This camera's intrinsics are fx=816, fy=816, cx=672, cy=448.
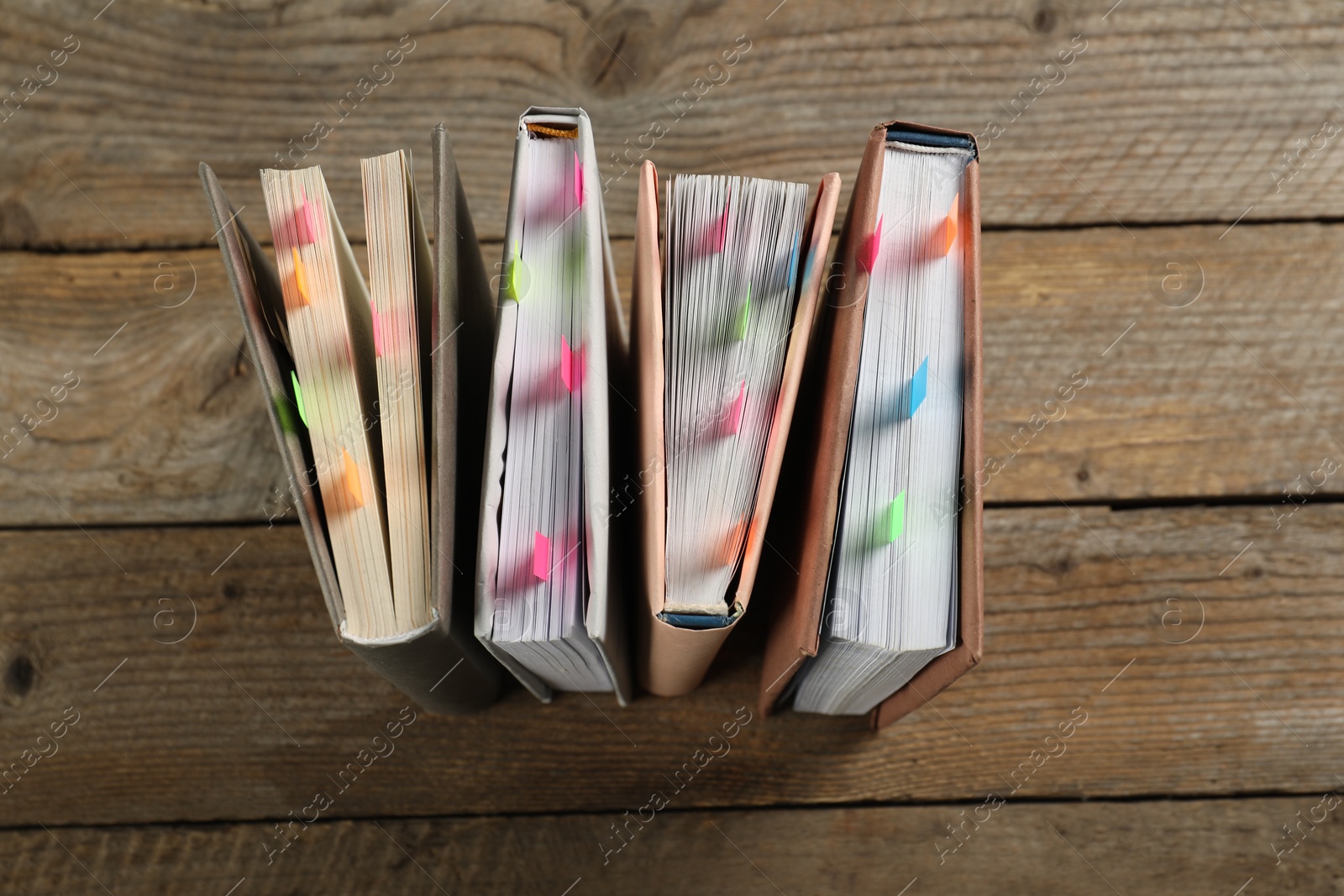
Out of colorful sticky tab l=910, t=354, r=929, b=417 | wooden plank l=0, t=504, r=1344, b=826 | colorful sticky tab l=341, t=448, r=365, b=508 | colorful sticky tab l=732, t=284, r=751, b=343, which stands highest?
colorful sticky tab l=732, t=284, r=751, b=343

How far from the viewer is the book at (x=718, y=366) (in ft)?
1.50

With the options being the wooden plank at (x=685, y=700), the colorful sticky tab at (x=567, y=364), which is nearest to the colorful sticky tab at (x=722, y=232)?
the colorful sticky tab at (x=567, y=364)

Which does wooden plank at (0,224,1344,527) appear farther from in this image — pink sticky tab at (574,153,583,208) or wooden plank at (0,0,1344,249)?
pink sticky tab at (574,153,583,208)

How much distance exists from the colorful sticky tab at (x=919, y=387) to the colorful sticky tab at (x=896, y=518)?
2.0 inches

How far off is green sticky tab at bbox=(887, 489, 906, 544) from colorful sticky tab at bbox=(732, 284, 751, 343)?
0.14 meters

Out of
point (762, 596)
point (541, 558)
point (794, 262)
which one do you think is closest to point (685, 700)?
point (762, 596)

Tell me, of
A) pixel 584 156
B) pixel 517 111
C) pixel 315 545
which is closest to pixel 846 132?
pixel 517 111

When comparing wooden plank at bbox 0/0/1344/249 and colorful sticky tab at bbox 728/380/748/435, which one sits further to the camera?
wooden plank at bbox 0/0/1344/249

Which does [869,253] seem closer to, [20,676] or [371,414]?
[371,414]

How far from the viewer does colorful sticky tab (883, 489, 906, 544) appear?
19.3 inches

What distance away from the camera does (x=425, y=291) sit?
55 cm

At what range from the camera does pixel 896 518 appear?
1.60 feet

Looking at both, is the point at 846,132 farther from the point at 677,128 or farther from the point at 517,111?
the point at 517,111

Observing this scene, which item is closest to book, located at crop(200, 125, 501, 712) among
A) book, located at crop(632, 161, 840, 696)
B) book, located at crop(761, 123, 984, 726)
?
book, located at crop(632, 161, 840, 696)
